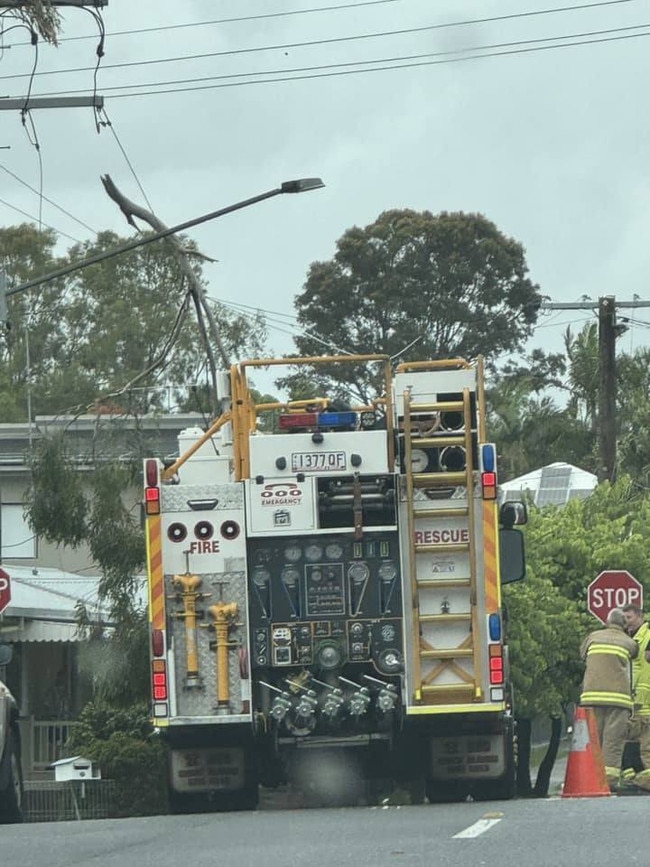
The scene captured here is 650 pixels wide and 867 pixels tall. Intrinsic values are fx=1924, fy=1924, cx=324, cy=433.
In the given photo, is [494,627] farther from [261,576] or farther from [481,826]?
[481,826]

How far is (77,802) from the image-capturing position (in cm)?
2431

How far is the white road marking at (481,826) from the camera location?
35.4 feet

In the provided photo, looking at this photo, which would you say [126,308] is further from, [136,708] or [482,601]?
[482,601]

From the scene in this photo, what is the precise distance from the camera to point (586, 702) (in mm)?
17078

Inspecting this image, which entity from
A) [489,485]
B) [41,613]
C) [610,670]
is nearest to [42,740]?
[41,613]

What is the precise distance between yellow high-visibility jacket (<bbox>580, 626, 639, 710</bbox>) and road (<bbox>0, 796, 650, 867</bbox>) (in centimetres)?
348

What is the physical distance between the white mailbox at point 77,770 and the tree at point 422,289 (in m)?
32.3

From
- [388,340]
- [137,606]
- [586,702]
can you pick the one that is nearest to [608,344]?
[137,606]

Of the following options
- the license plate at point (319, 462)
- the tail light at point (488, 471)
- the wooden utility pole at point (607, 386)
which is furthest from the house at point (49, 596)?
the tail light at point (488, 471)

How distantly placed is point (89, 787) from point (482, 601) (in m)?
11.6

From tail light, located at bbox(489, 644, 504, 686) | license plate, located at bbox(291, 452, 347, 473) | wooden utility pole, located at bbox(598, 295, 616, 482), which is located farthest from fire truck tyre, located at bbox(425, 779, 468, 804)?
wooden utility pole, located at bbox(598, 295, 616, 482)

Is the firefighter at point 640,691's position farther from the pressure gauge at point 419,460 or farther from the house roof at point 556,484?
the house roof at point 556,484

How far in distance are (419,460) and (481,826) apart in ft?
12.6

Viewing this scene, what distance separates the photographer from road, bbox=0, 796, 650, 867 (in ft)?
32.1
